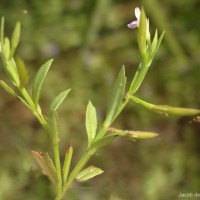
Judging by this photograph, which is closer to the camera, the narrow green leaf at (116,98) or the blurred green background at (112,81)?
the narrow green leaf at (116,98)

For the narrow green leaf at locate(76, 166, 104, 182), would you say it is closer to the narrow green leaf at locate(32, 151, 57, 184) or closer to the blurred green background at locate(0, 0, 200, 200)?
the narrow green leaf at locate(32, 151, 57, 184)

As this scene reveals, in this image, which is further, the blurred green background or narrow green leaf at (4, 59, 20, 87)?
the blurred green background

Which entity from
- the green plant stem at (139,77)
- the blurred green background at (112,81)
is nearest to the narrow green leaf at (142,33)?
the green plant stem at (139,77)

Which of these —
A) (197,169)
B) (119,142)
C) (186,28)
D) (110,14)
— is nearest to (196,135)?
(197,169)

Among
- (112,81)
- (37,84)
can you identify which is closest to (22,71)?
(37,84)

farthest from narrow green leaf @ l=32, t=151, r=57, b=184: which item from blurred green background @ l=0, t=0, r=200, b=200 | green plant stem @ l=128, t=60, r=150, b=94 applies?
blurred green background @ l=0, t=0, r=200, b=200

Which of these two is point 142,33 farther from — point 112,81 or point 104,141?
point 112,81

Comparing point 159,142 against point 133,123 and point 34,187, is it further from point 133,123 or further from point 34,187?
point 34,187

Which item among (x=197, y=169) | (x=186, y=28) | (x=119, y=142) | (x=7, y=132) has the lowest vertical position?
(x=197, y=169)

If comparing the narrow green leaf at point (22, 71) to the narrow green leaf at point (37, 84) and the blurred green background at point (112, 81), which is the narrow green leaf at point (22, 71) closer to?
the narrow green leaf at point (37, 84)
